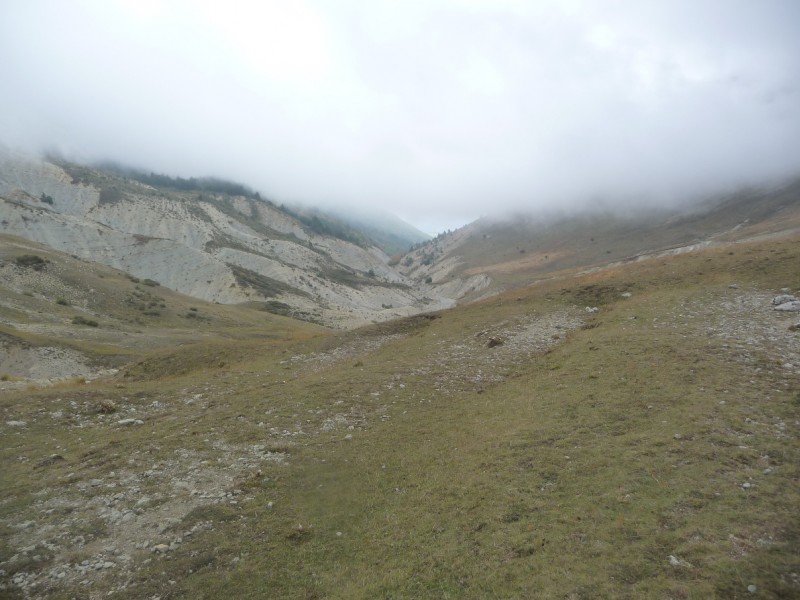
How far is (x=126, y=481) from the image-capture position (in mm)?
14453

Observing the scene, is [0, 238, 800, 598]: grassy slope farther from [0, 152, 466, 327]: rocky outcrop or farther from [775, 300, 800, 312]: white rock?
[0, 152, 466, 327]: rocky outcrop

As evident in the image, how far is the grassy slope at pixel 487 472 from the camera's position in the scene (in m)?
9.66

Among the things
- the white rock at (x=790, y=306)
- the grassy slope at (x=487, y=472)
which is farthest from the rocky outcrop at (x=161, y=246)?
the white rock at (x=790, y=306)

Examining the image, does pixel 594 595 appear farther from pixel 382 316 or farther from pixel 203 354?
pixel 382 316

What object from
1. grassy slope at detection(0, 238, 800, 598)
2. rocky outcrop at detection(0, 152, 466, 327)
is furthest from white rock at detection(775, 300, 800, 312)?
rocky outcrop at detection(0, 152, 466, 327)

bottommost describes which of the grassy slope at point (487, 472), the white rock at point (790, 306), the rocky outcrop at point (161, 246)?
the grassy slope at point (487, 472)

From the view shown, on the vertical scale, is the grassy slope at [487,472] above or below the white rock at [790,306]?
below

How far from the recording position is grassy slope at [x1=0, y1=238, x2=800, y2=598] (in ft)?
31.7

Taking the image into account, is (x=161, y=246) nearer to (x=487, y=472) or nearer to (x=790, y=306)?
(x=487, y=472)

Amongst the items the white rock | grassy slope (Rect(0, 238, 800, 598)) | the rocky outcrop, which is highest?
the rocky outcrop

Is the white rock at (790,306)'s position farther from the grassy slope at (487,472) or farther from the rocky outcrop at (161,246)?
the rocky outcrop at (161,246)

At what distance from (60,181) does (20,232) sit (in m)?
72.2

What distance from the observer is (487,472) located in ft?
47.3

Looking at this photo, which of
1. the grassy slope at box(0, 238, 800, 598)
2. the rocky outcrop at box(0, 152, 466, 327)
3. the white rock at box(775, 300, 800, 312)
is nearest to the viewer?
the grassy slope at box(0, 238, 800, 598)
